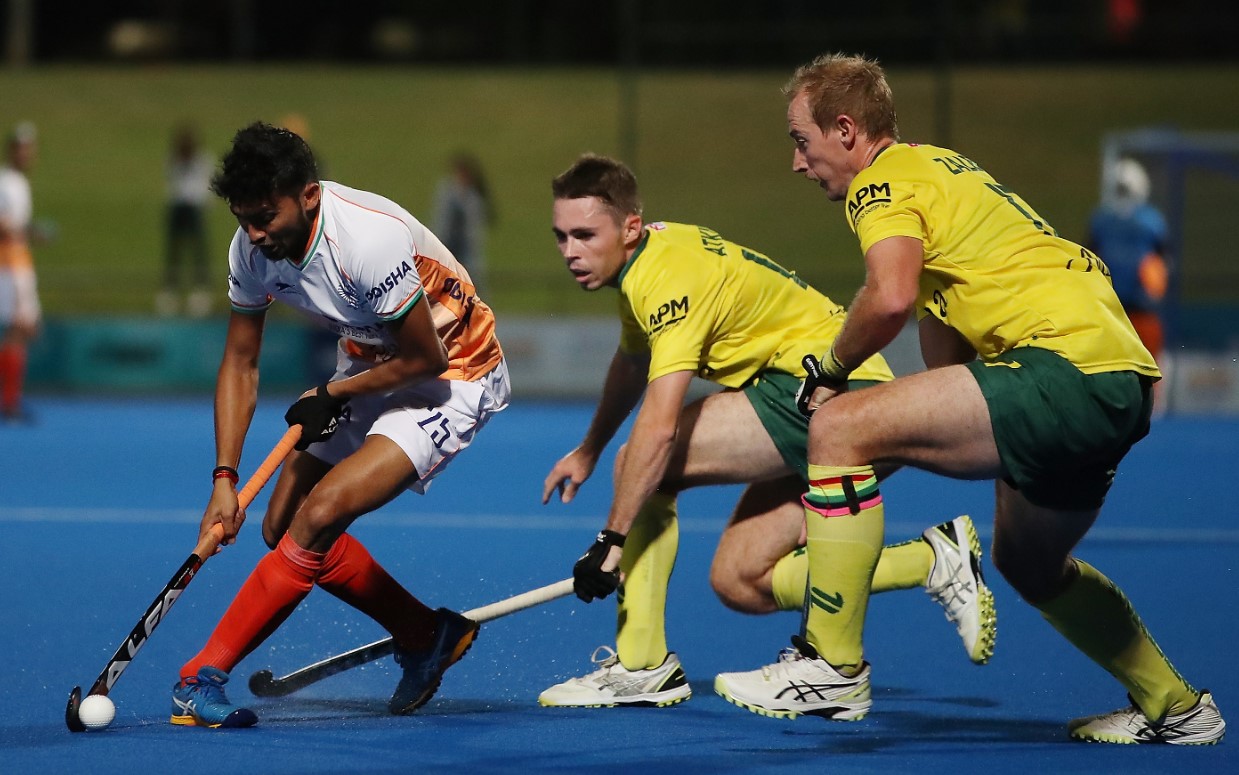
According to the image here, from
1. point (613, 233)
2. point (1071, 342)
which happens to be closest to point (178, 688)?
point (613, 233)

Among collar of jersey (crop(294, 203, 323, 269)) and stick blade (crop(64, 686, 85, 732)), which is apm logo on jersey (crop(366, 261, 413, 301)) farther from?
stick blade (crop(64, 686, 85, 732))

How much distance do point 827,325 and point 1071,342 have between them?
1.01 m

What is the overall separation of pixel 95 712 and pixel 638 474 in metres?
1.47

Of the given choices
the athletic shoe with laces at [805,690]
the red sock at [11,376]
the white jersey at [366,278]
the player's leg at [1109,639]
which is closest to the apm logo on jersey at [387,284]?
the white jersey at [366,278]

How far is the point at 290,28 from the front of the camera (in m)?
29.7

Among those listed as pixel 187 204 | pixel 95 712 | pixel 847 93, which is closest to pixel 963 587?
pixel 847 93

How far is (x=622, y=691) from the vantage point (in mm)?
4449

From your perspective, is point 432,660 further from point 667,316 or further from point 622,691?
point 667,316

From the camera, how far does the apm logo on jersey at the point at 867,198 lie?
3.82 meters

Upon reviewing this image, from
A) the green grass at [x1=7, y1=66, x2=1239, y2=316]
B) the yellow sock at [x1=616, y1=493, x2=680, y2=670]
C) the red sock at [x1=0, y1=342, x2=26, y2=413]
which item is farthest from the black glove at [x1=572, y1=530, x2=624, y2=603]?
the green grass at [x1=7, y1=66, x2=1239, y2=316]

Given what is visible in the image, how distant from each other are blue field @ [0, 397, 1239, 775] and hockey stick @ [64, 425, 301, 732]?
0.32 feet

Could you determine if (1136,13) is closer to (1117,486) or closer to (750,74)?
(750,74)

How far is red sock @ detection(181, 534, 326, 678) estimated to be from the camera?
424 centimetres

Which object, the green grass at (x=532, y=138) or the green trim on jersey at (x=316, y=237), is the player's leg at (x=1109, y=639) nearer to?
the green trim on jersey at (x=316, y=237)
